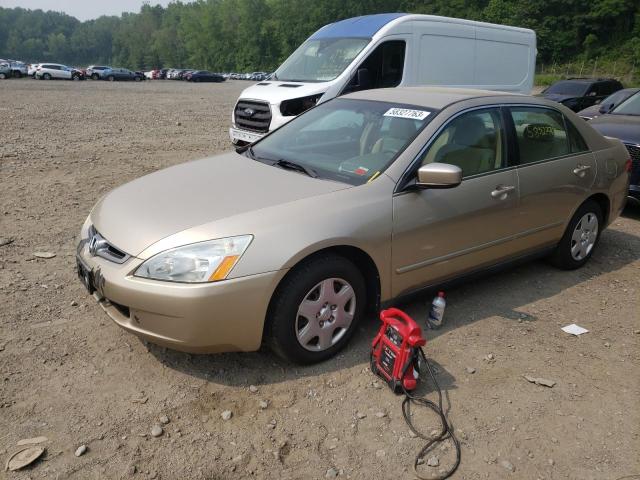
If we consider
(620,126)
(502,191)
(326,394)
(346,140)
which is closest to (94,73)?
(620,126)

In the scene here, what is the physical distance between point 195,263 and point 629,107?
7.35 meters

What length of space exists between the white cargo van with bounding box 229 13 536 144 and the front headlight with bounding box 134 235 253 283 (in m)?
5.56

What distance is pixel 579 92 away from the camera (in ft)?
50.9

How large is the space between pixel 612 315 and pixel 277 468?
290 centimetres

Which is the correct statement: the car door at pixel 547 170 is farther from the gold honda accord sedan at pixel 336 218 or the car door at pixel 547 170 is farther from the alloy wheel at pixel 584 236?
the alloy wheel at pixel 584 236

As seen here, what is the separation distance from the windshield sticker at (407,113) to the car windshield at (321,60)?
476 cm

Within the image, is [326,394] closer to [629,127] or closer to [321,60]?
[629,127]

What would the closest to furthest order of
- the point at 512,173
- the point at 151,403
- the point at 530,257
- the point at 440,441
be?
1. the point at 440,441
2. the point at 151,403
3. the point at 512,173
4. the point at 530,257

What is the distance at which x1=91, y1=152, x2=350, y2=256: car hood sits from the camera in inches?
115

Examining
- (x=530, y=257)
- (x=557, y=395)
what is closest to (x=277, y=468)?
(x=557, y=395)

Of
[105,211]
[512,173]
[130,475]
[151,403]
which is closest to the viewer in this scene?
[130,475]

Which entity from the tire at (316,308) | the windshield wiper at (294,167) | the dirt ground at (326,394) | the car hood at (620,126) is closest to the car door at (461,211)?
the tire at (316,308)

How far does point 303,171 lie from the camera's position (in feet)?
11.6

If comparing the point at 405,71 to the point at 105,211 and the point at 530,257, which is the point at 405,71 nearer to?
the point at 530,257
